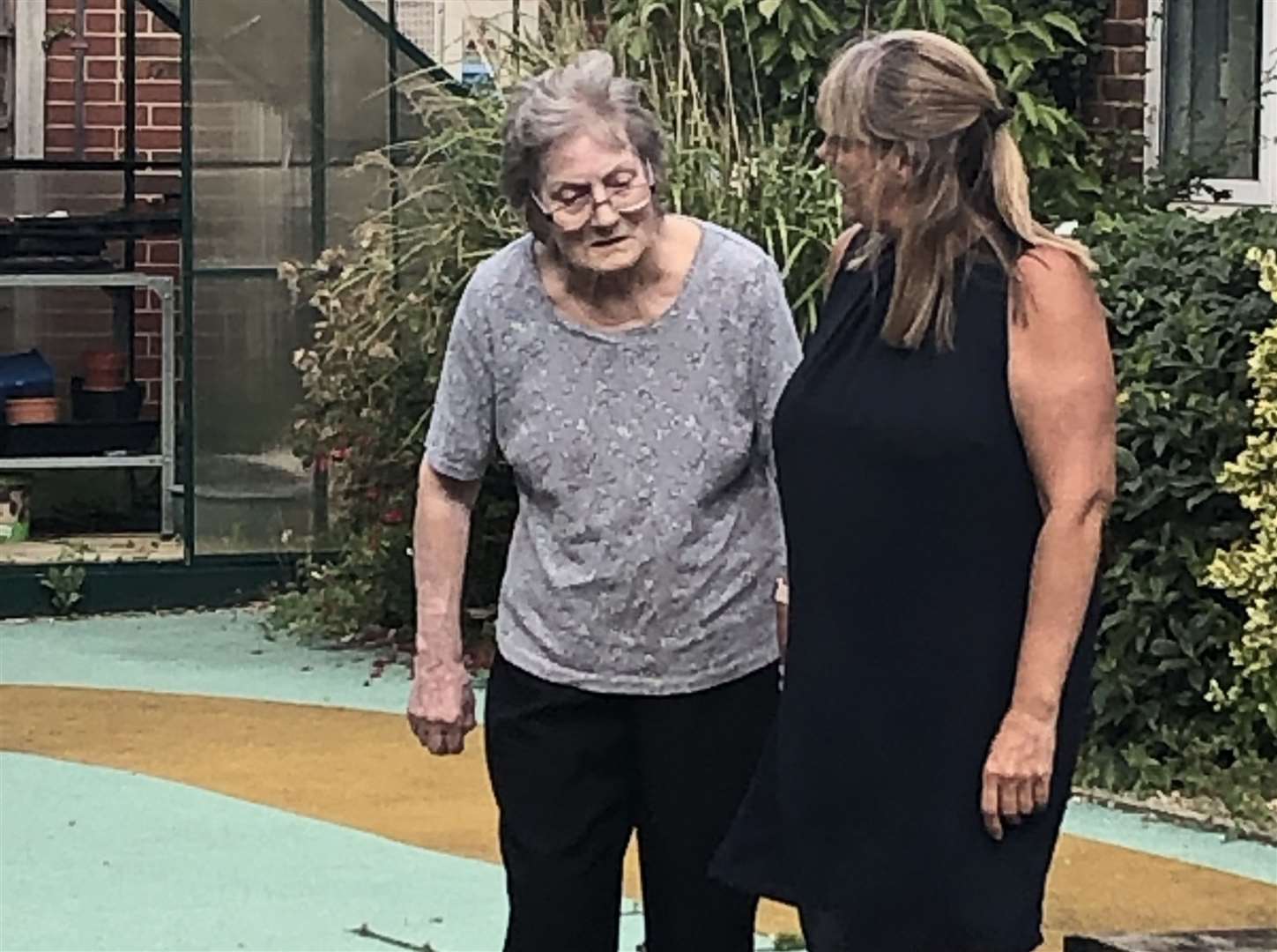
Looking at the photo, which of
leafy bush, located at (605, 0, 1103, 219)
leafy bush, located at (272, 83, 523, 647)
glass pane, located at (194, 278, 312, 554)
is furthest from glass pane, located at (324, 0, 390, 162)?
leafy bush, located at (605, 0, 1103, 219)

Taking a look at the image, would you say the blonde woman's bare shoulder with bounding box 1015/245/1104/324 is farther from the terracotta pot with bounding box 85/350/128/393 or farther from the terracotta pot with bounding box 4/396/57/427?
the terracotta pot with bounding box 85/350/128/393

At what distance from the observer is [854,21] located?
9836 mm

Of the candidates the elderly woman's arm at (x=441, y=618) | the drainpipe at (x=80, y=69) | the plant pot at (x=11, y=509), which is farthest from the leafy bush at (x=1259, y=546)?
the drainpipe at (x=80, y=69)

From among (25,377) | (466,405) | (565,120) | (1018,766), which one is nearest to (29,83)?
(25,377)

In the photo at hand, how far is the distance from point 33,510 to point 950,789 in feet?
28.2

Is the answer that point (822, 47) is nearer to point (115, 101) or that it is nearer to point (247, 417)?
point (247, 417)

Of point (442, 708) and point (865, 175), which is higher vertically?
point (865, 175)

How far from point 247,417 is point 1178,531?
415cm

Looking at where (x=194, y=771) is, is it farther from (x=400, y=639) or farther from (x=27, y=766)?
(x=400, y=639)

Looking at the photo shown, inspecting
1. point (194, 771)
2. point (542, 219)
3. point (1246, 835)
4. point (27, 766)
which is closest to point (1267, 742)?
point (1246, 835)

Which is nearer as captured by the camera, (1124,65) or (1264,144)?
(1264,144)

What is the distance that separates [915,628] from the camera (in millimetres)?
3520

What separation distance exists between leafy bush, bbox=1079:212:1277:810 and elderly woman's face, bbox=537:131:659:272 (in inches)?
134

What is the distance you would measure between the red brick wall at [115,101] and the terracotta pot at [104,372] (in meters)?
0.53
